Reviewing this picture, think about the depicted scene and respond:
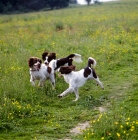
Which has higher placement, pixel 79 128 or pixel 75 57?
pixel 75 57

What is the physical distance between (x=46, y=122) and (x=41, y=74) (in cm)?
265

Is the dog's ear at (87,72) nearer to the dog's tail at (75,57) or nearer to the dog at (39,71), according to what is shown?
the dog at (39,71)

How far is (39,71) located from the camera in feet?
33.4

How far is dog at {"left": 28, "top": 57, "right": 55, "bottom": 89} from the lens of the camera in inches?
396

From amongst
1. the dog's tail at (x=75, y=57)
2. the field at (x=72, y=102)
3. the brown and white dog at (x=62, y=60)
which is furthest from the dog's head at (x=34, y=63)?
the dog's tail at (x=75, y=57)

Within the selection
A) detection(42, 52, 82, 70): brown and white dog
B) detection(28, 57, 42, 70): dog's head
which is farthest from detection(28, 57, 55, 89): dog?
detection(42, 52, 82, 70): brown and white dog

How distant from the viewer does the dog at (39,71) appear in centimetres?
1007

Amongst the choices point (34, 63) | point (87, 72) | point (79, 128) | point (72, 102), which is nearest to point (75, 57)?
point (87, 72)

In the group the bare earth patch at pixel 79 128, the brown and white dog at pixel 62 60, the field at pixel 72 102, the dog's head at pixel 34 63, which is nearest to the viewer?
the field at pixel 72 102

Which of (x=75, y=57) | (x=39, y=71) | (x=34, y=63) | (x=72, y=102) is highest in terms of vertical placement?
(x=34, y=63)

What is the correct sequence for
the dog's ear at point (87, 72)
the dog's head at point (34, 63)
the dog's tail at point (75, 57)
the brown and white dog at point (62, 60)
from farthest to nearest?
the dog's tail at point (75, 57), the brown and white dog at point (62, 60), the dog's head at point (34, 63), the dog's ear at point (87, 72)

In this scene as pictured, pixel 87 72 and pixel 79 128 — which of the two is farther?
pixel 87 72

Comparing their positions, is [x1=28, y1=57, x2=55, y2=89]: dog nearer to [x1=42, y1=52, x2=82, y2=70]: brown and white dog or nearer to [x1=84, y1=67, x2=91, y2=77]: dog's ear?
[x1=42, y1=52, x2=82, y2=70]: brown and white dog

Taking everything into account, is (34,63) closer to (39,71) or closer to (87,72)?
(39,71)
